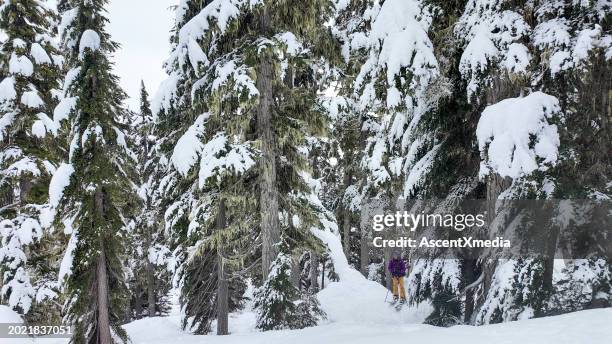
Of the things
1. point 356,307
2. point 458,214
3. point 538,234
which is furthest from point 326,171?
point 538,234

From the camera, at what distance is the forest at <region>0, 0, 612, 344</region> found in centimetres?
695

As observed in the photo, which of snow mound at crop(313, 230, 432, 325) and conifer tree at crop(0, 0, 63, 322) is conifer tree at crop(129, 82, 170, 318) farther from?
snow mound at crop(313, 230, 432, 325)

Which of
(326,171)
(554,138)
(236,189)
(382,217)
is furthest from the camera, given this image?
(326,171)

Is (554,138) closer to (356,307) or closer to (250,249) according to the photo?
(250,249)

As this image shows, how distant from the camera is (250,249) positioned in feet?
37.9

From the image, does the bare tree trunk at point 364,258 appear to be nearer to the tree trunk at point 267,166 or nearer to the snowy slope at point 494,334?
the tree trunk at point 267,166

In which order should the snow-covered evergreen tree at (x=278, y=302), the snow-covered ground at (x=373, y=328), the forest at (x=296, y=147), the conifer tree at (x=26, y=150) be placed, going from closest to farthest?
1. the snow-covered ground at (x=373, y=328)
2. the forest at (x=296, y=147)
3. the snow-covered evergreen tree at (x=278, y=302)
4. the conifer tree at (x=26, y=150)

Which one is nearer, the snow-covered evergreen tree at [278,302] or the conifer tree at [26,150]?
the snow-covered evergreen tree at [278,302]

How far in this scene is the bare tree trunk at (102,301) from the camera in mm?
10102

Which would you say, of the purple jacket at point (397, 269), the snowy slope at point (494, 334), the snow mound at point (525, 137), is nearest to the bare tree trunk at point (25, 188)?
the snowy slope at point (494, 334)

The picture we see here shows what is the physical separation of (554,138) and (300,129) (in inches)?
236

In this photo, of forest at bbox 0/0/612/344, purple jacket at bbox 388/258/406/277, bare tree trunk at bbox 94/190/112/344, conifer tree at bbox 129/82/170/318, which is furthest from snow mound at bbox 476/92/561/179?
conifer tree at bbox 129/82/170/318

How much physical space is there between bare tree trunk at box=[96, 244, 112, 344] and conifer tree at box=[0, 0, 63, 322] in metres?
4.31

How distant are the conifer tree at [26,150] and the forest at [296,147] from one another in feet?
0.19
